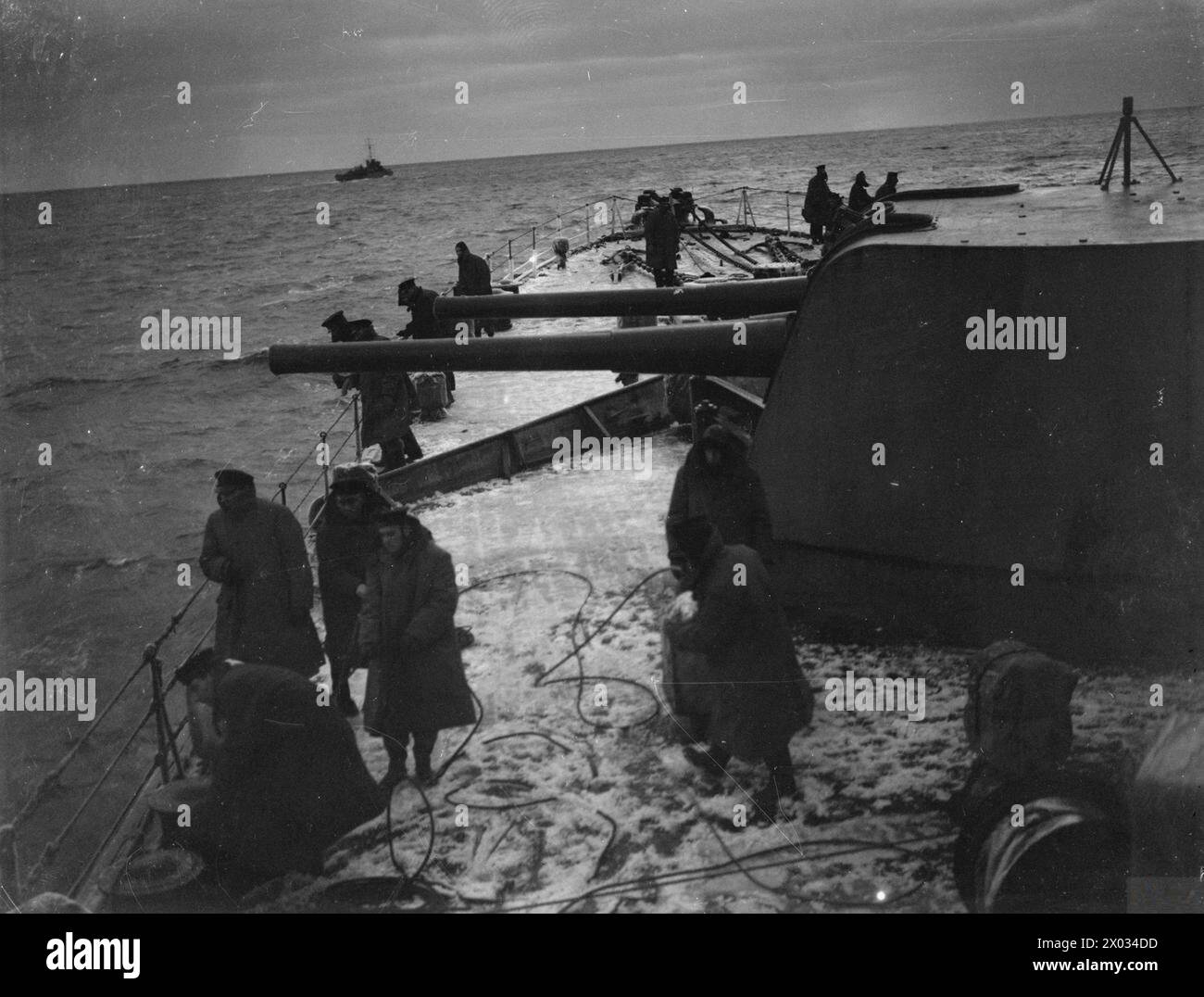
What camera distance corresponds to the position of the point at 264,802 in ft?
15.8

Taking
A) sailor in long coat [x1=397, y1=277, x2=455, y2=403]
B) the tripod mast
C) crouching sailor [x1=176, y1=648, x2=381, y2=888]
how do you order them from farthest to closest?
sailor in long coat [x1=397, y1=277, x2=455, y2=403], the tripod mast, crouching sailor [x1=176, y1=648, x2=381, y2=888]

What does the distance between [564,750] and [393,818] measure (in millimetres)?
876

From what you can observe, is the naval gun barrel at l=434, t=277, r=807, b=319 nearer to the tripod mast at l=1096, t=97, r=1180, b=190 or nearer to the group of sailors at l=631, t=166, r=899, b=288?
the tripod mast at l=1096, t=97, r=1180, b=190

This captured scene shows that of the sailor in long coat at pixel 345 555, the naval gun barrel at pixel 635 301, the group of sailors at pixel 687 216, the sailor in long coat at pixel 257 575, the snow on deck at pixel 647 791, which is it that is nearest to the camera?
the snow on deck at pixel 647 791

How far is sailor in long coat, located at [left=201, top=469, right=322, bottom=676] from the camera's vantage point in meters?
5.66

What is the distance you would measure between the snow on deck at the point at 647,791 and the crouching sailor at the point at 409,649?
28 cm

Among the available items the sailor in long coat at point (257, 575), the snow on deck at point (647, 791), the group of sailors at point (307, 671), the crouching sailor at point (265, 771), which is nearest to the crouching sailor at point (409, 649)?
the group of sailors at point (307, 671)

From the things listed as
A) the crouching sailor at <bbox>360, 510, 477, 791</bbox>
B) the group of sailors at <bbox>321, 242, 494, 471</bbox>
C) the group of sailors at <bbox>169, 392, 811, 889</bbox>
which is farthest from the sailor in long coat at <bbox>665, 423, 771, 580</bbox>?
the group of sailors at <bbox>321, 242, 494, 471</bbox>

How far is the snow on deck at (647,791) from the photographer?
15.1ft

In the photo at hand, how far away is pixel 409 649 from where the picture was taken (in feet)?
17.2

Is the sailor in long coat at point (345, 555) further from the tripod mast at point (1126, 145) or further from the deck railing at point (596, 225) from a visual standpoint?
the deck railing at point (596, 225)

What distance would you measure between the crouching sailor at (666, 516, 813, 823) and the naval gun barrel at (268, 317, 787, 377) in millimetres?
1432

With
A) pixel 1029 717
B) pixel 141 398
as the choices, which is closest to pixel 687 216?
pixel 141 398

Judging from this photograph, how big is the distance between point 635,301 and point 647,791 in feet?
9.91
